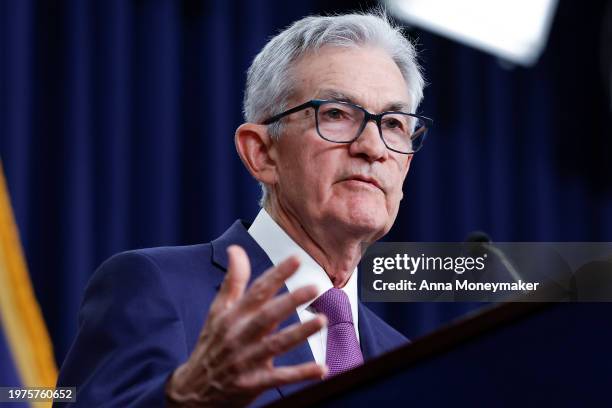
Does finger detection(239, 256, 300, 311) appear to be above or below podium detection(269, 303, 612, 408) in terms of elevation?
above

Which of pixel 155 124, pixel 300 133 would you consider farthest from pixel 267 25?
pixel 300 133

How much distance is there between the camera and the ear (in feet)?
4.76

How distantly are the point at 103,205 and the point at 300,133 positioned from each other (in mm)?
919

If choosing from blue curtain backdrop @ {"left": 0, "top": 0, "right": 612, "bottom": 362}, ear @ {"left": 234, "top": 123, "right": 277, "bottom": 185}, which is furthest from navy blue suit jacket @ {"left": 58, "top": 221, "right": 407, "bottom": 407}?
blue curtain backdrop @ {"left": 0, "top": 0, "right": 612, "bottom": 362}

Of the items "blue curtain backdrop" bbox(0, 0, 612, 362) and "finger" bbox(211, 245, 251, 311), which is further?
"blue curtain backdrop" bbox(0, 0, 612, 362)

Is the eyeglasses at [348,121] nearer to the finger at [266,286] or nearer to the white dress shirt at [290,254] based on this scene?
the white dress shirt at [290,254]

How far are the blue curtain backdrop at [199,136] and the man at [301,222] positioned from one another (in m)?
0.77

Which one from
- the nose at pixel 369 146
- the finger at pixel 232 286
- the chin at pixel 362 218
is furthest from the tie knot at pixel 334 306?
the finger at pixel 232 286

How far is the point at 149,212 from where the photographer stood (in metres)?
2.24

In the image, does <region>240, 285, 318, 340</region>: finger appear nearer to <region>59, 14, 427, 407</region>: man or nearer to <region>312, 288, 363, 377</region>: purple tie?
<region>59, 14, 427, 407</region>: man

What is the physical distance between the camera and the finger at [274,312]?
0.72m

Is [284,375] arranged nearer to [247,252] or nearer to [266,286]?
[266,286]

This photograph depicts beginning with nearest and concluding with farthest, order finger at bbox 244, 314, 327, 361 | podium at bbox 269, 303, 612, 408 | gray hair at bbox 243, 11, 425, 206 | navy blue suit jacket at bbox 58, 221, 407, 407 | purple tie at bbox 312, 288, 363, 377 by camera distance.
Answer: podium at bbox 269, 303, 612, 408
finger at bbox 244, 314, 327, 361
navy blue suit jacket at bbox 58, 221, 407, 407
purple tie at bbox 312, 288, 363, 377
gray hair at bbox 243, 11, 425, 206

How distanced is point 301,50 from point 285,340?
2.58 ft
